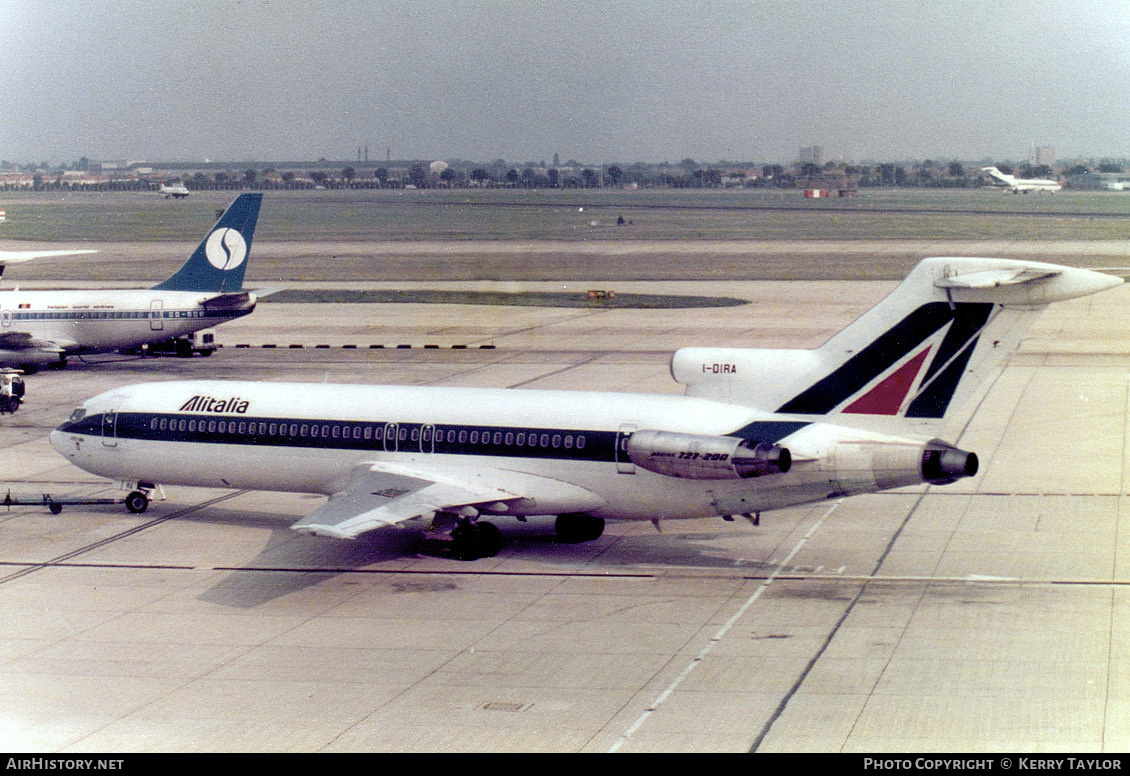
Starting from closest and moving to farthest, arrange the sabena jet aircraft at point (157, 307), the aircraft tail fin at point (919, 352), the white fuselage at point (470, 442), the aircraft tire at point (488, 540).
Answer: the aircraft tail fin at point (919, 352), the white fuselage at point (470, 442), the aircraft tire at point (488, 540), the sabena jet aircraft at point (157, 307)

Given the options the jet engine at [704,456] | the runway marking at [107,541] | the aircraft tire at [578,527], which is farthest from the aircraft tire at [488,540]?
the runway marking at [107,541]

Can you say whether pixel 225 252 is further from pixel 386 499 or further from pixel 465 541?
pixel 465 541

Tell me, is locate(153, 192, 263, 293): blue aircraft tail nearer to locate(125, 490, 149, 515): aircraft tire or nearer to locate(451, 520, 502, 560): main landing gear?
locate(125, 490, 149, 515): aircraft tire

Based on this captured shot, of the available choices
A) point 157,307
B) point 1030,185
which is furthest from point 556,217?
point 1030,185

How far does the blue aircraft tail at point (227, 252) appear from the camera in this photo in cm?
5991

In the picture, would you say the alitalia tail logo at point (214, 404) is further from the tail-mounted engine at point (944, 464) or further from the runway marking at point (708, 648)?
the tail-mounted engine at point (944, 464)

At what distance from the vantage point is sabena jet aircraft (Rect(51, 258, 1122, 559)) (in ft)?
84.5

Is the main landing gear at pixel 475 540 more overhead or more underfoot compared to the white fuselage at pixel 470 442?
more underfoot

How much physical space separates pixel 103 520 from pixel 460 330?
3962 cm

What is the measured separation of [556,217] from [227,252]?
8011cm

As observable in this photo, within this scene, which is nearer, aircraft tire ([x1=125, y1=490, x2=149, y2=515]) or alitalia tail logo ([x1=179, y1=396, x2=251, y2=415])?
alitalia tail logo ([x1=179, y1=396, x2=251, y2=415])

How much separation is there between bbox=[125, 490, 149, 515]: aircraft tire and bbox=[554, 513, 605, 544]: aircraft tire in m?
11.3

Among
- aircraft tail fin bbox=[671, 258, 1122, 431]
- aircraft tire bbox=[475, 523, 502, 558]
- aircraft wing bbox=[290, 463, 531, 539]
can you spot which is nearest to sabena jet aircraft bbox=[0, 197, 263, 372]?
aircraft wing bbox=[290, 463, 531, 539]

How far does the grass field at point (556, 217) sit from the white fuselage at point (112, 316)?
5695 centimetres
